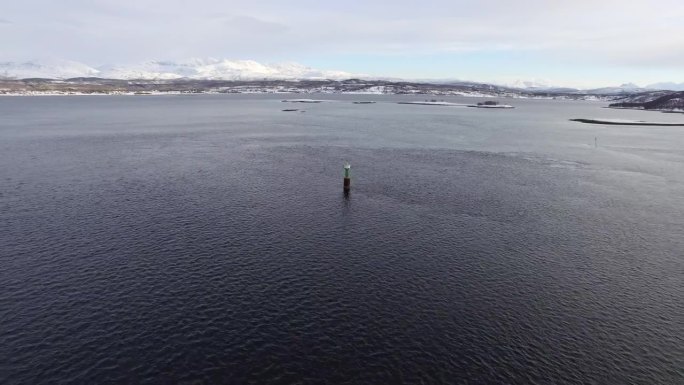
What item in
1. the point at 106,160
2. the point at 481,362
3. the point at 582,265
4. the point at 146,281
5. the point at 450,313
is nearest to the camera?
the point at 481,362

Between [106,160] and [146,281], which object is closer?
[146,281]

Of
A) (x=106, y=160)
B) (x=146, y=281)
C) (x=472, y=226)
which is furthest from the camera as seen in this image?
(x=106, y=160)

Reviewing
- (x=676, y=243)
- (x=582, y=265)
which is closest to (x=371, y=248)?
(x=582, y=265)

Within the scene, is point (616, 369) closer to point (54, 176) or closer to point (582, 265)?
point (582, 265)

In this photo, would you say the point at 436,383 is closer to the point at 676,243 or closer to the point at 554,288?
the point at 554,288

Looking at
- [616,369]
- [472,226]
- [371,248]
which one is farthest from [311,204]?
[616,369]

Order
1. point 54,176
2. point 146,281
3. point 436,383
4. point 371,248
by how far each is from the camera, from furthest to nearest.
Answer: point 54,176
point 371,248
point 146,281
point 436,383
